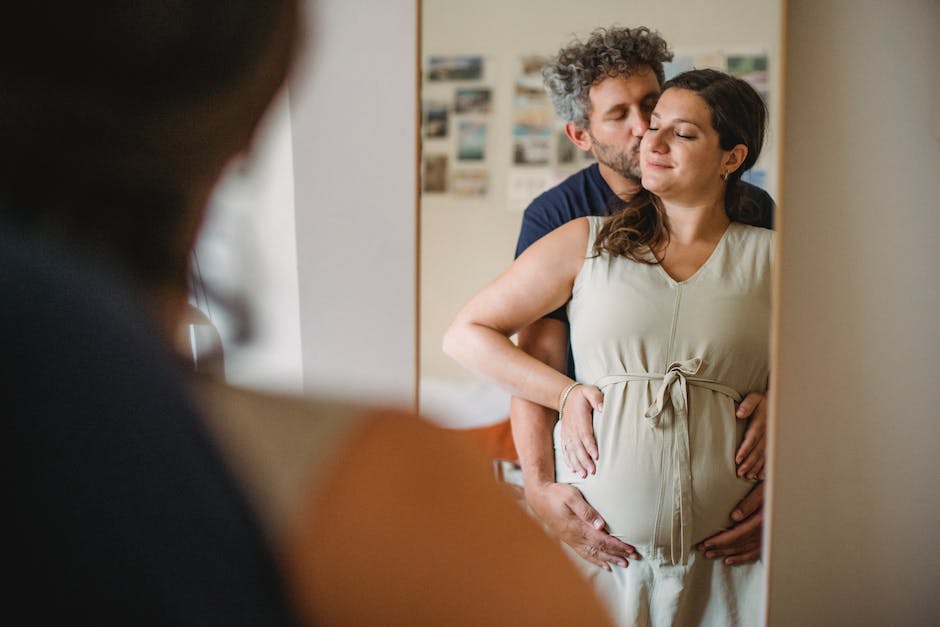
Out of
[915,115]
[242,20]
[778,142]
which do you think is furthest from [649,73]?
[242,20]

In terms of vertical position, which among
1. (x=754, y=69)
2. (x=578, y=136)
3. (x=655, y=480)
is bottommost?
(x=655, y=480)

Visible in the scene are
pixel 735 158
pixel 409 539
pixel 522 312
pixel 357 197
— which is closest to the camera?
→ pixel 409 539

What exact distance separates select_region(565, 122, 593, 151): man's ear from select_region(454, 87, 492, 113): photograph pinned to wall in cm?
16

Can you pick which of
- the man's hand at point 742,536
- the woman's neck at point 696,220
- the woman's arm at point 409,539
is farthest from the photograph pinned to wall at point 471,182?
the woman's arm at point 409,539

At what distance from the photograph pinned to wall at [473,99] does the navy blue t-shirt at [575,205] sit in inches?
7.8

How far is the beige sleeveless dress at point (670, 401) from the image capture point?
127 centimetres

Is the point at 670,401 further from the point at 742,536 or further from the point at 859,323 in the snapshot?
the point at 859,323

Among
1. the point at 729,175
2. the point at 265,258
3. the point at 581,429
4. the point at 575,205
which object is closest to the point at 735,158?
the point at 729,175

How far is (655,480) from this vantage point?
4.18 feet

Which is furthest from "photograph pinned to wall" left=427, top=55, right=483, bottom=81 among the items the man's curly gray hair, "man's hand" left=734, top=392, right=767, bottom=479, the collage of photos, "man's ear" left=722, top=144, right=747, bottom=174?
"man's hand" left=734, top=392, right=767, bottom=479

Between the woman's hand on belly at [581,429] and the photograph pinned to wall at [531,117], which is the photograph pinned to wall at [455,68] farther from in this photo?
the woman's hand on belly at [581,429]

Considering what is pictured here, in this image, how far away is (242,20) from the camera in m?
0.52

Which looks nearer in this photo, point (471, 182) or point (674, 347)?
point (674, 347)

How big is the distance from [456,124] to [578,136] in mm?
227
